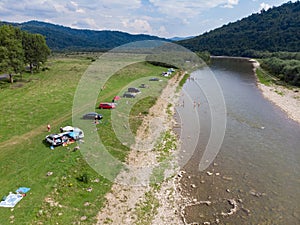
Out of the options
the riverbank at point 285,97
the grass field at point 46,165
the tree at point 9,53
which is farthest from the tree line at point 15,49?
the riverbank at point 285,97

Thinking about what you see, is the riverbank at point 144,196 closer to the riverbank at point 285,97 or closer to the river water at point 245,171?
the river water at point 245,171

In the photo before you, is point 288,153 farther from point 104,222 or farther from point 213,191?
point 104,222

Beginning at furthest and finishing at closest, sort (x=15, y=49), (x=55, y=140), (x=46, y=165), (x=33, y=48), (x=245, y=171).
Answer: (x=33, y=48) → (x=15, y=49) → (x=55, y=140) → (x=245, y=171) → (x=46, y=165)

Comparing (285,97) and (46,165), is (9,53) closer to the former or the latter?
(46,165)

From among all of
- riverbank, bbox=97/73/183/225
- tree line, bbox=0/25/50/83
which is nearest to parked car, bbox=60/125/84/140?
riverbank, bbox=97/73/183/225

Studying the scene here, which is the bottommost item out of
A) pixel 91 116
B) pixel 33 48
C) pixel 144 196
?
pixel 144 196

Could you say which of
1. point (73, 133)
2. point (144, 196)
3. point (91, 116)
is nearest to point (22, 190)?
point (73, 133)
